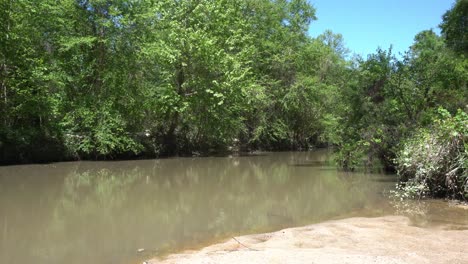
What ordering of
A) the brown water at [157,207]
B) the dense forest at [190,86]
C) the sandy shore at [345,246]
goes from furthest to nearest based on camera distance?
the dense forest at [190,86]
the brown water at [157,207]
the sandy shore at [345,246]

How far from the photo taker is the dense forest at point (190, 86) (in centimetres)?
1878

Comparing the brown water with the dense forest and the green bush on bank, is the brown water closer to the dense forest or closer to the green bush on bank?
the green bush on bank

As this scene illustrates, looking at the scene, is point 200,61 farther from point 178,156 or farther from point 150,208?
point 150,208

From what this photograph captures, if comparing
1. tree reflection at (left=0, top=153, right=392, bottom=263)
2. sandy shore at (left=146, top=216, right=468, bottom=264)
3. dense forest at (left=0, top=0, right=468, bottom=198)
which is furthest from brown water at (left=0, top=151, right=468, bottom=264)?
dense forest at (left=0, top=0, right=468, bottom=198)

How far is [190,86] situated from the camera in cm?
3061

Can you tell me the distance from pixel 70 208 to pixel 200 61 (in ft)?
61.8

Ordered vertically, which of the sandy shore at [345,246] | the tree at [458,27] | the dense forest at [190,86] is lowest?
the sandy shore at [345,246]

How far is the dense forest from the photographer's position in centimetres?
1878

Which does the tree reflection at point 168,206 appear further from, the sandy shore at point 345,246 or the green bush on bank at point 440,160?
the green bush on bank at point 440,160

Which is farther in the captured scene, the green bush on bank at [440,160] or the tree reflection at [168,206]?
the green bush on bank at [440,160]

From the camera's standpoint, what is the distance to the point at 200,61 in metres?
30.0

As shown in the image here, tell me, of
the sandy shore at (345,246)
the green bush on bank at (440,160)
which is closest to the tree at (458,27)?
the green bush on bank at (440,160)

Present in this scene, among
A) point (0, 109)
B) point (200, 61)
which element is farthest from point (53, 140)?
point (200, 61)

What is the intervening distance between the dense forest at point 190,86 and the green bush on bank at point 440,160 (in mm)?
77
